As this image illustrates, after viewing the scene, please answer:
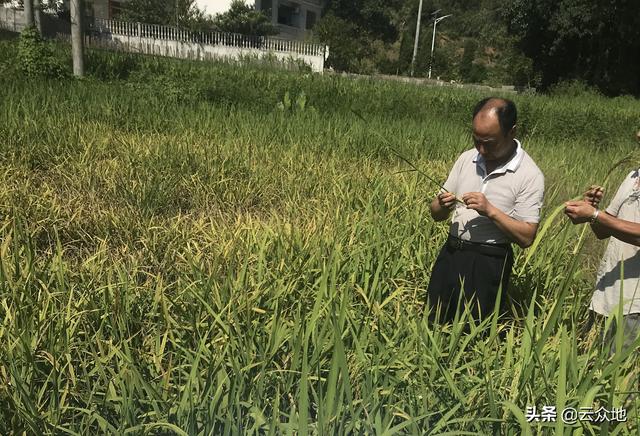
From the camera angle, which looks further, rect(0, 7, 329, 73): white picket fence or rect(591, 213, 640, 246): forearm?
rect(0, 7, 329, 73): white picket fence

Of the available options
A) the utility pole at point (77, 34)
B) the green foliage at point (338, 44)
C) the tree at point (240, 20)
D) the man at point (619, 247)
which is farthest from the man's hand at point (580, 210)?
the tree at point (240, 20)

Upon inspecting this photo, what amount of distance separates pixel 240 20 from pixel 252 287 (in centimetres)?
2665

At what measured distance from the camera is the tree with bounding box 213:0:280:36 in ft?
85.8

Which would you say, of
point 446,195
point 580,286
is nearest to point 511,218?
point 446,195

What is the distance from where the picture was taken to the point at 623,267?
171 centimetres

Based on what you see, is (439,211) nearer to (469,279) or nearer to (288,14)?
(469,279)

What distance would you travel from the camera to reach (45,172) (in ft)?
12.5

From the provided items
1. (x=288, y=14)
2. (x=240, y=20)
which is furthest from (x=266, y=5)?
(x=240, y=20)

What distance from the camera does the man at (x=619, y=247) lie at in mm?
1674

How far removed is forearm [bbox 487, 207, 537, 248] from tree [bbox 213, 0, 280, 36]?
26.7 metres

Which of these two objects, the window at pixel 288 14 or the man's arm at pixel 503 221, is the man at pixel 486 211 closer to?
the man's arm at pixel 503 221

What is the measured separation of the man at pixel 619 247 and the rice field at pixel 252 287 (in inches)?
5.2

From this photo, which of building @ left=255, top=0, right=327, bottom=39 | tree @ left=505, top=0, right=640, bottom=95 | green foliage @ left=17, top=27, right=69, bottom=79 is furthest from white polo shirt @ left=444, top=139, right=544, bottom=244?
Answer: building @ left=255, top=0, right=327, bottom=39

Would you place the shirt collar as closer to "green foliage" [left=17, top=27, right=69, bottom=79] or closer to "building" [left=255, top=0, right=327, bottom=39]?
"green foliage" [left=17, top=27, right=69, bottom=79]
